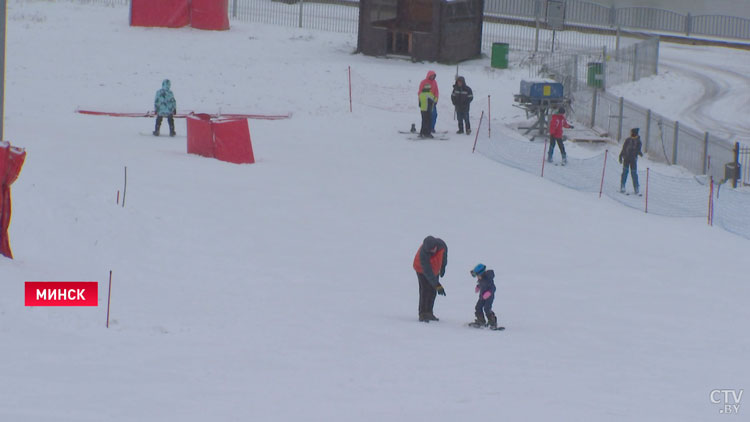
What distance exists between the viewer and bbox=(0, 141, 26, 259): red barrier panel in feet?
44.2

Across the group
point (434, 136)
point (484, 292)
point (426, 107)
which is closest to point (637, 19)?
point (434, 136)

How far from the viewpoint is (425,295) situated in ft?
46.8

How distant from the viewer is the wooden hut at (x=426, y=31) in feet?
125

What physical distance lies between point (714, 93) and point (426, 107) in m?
14.1

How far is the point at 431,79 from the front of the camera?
2858cm

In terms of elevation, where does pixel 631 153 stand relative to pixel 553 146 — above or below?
above

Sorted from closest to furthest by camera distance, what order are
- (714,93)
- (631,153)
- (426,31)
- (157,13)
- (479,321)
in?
(479,321), (631,153), (714,93), (157,13), (426,31)

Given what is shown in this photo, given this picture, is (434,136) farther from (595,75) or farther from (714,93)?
(714,93)

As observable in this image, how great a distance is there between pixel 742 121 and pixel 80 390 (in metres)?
28.7

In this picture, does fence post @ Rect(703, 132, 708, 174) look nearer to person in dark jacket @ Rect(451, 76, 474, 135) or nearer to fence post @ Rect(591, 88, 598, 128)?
fence post @ Rect(591, 88, 598, 128)

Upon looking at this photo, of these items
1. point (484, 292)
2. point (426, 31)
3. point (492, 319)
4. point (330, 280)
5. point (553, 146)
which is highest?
point (426, 31)

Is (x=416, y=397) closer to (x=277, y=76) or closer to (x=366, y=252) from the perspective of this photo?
(x=366, y=252)

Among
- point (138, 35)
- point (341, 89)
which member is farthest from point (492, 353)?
point (138, 35)

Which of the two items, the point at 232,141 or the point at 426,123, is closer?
the point at 232,141
